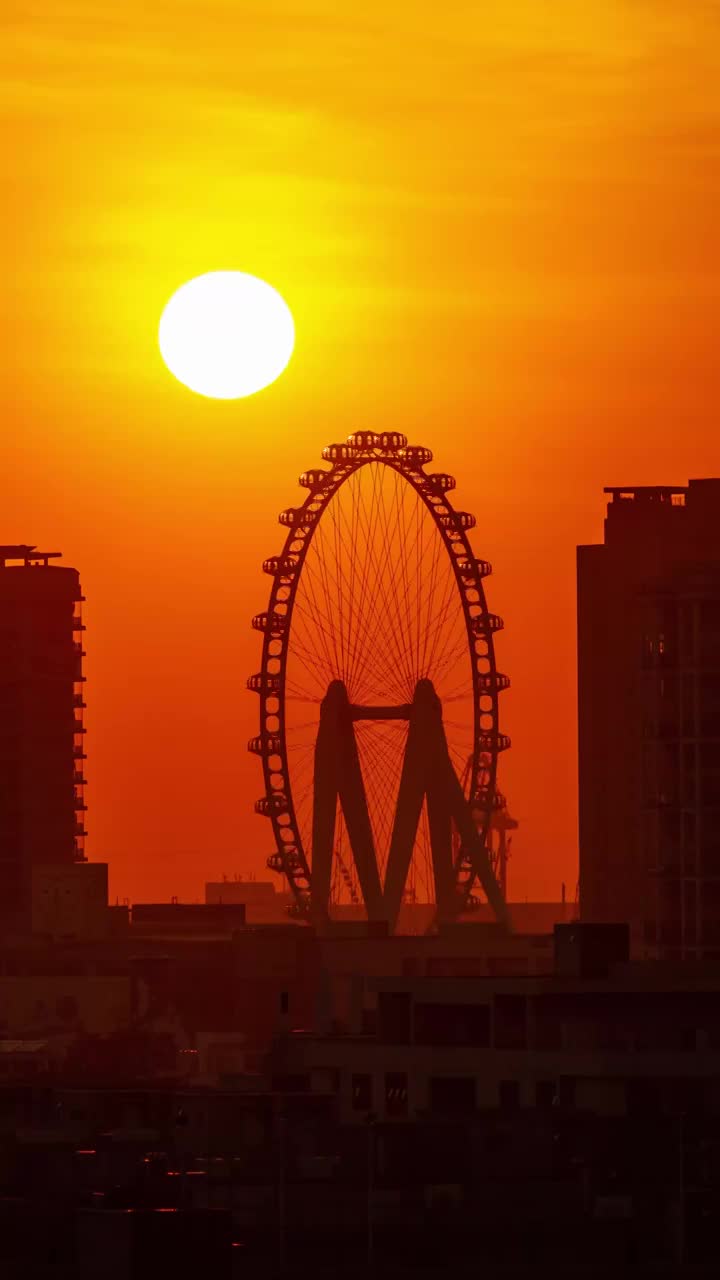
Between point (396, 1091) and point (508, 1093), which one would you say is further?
point (396, 1091)

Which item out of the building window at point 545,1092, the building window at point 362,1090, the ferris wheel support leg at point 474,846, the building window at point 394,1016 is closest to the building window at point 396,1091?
the building window at point 362,1090

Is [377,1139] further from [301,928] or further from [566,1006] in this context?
[301,928]

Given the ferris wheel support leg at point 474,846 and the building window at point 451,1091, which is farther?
the ferris wheel support leg at point 474,846

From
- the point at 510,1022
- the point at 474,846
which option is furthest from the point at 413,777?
the point at 510,1022

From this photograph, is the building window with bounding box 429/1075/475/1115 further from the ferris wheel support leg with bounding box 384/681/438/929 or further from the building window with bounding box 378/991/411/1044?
the ferris wheel support leg with bounding box 384/681/438/929

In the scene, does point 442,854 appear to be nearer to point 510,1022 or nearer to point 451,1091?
point 451,1091

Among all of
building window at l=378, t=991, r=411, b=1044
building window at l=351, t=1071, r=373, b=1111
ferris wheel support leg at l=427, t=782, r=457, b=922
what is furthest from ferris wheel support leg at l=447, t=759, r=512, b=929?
building window at l=351, t=1071, r=373, b=1111

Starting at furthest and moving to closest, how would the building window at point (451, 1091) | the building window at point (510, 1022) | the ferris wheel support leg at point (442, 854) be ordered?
the ferris wheel support leg at point (442, 854) < the building window at point (451, 1091) < the building window at point (510, 1022)

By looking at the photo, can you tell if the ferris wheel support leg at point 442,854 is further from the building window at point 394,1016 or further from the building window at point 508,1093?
the building window at point 508,1093
